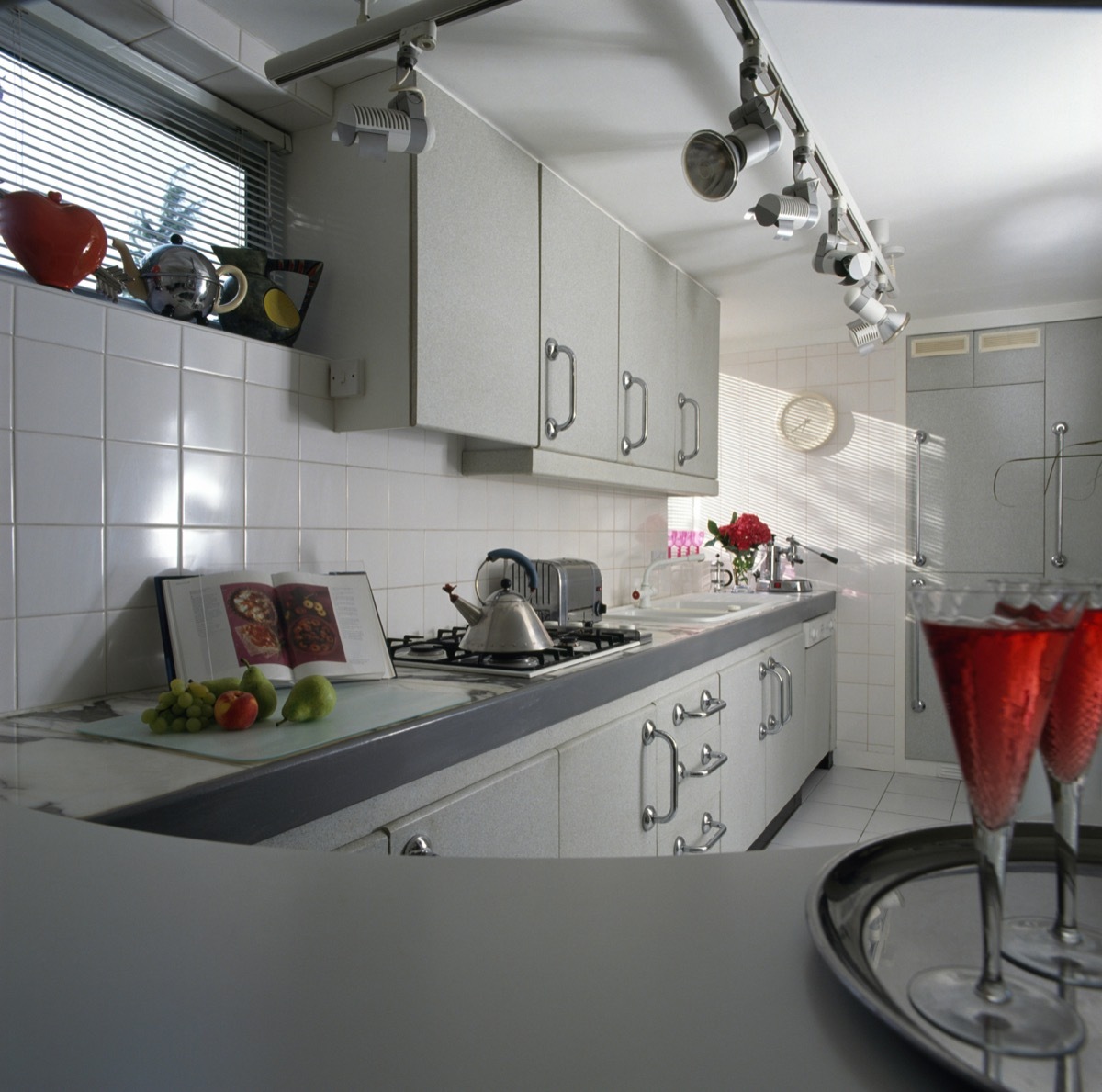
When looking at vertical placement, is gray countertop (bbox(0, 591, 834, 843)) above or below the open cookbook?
below

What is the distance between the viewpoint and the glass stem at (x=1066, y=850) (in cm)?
43

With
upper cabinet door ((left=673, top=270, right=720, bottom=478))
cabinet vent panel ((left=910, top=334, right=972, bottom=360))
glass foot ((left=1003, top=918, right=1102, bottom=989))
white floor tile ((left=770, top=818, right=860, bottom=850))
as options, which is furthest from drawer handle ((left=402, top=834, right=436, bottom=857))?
cabinet vent panel ((left=910, top=334, right=972, bottom=360))

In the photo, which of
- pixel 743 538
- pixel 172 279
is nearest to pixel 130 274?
pixel 172 279

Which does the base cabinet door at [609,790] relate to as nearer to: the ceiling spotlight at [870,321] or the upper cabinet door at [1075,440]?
the ceiling spotlight at [870,321]

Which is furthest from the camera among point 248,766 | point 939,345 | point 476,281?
point 939,345

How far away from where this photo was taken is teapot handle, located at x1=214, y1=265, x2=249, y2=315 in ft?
5.95

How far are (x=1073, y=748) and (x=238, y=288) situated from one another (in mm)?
1842

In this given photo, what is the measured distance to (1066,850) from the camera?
447mm

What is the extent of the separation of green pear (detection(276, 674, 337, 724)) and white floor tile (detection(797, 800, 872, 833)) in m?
2.86

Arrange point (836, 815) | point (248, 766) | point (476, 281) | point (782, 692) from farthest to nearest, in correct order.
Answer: point (836, 815) → point (782, 692) → point (476, 281) → point (248, 766)

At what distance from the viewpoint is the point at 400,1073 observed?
0.35 metres

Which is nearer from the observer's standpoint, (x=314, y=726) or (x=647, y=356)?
(x=314, y=726)

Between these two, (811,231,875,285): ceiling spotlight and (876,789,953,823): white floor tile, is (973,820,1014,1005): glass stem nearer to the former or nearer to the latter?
(811,231,875,285): ceiling spotlight

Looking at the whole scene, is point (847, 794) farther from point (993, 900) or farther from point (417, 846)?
point (993, 900)
